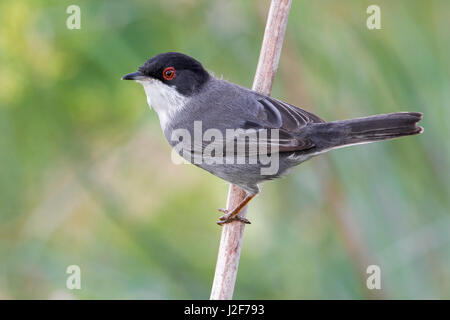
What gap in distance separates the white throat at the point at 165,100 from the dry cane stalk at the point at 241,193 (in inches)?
23.9

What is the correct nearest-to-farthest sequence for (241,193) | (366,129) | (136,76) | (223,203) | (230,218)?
(366,129), (136,76), (230,218), (241,193), (223,203)

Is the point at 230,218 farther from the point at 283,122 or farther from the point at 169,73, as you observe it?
the point at 169,73

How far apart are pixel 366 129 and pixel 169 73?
4.70 feet

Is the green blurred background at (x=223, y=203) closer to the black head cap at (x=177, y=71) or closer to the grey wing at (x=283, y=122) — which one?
the black head cap at (x=177, y=71)

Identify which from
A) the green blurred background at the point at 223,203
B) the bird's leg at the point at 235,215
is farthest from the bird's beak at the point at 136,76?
the bird's leg at the point at 235,215

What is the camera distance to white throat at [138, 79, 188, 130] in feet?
11.8

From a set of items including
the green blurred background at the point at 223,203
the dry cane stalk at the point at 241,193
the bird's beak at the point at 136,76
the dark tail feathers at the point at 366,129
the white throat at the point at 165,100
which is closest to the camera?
the dry cane stalk at the point at 241,193

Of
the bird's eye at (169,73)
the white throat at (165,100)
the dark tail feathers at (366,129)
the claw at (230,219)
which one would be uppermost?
the bird's eye at (169,73)

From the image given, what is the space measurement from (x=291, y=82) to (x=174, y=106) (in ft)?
3.35

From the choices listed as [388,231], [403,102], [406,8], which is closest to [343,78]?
[403,102]

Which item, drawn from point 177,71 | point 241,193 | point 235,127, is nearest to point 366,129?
point 235,127

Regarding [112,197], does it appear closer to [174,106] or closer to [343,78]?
[174,106]

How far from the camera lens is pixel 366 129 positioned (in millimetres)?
3285

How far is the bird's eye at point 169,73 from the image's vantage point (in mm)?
3488
